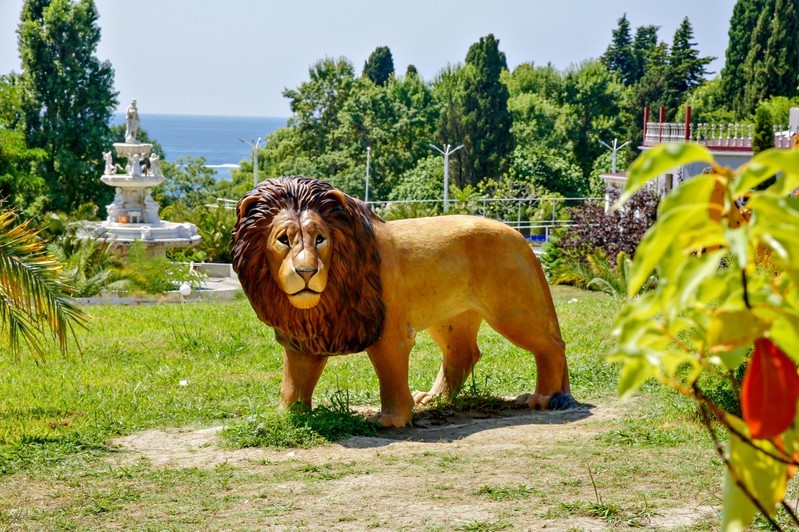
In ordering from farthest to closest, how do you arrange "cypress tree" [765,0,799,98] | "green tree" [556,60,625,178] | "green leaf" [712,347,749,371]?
"green tree" [556,60,625,178] < "cypress tree" [765,0,799,98] < "green leaf" [712,347,749,371]

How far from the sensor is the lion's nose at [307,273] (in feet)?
22.9

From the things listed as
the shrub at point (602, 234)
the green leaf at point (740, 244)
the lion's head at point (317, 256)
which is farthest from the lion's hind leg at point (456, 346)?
the shrub at point (602, 234)

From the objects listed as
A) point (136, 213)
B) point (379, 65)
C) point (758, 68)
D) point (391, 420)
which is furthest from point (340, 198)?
point (379, 65)

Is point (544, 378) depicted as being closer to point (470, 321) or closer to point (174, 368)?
point (470, 321)

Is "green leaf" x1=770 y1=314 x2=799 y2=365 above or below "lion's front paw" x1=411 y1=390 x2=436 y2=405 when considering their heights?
above

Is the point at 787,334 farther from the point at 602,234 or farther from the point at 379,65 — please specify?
the point at 379,65

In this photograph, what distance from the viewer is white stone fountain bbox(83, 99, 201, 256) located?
25.1 m

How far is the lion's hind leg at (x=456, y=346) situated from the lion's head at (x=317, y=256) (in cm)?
158

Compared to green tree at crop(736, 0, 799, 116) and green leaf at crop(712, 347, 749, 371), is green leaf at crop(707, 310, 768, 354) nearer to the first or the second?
green leaf at crop(712, 347, 749, 371)

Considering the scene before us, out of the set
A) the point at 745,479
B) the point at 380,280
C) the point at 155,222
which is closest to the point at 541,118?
the point at 155,222

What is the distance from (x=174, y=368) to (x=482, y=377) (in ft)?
9.82

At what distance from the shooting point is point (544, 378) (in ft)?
27.9

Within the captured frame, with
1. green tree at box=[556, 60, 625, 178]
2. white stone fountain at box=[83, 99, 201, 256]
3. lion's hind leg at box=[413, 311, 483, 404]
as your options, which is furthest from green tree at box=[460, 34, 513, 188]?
lion's hind leg at box=[413, 311, 483, 404]

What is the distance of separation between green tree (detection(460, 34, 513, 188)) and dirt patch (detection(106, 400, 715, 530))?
44.5m
